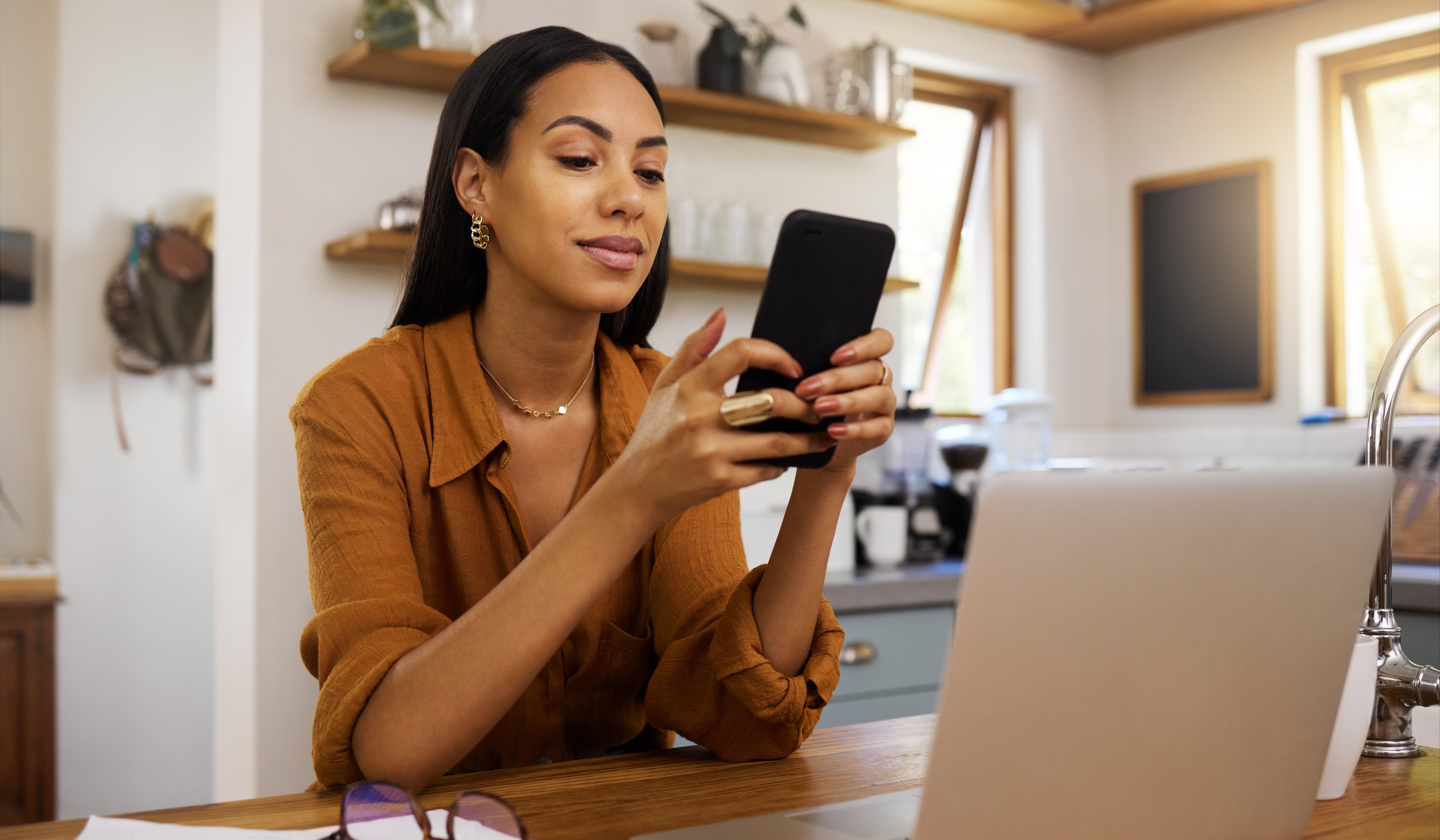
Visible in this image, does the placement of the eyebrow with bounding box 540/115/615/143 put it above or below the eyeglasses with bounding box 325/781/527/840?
above

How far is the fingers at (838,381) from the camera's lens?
78 cm

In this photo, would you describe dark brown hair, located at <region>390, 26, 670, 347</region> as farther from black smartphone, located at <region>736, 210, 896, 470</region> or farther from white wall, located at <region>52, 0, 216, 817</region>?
white wall, located at <region>52, 0, 216, 817</region>

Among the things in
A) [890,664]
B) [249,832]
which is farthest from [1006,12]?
[249,832]

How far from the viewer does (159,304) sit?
11.1 feet

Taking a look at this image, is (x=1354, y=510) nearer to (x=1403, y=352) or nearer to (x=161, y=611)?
(x=1403, y=352)

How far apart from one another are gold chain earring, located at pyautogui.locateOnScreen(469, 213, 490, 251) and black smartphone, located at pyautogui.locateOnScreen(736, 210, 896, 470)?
58 cm

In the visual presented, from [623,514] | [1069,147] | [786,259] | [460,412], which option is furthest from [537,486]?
[1069,147]

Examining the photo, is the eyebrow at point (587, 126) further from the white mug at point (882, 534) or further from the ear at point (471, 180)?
the white mug at point (882, 534)

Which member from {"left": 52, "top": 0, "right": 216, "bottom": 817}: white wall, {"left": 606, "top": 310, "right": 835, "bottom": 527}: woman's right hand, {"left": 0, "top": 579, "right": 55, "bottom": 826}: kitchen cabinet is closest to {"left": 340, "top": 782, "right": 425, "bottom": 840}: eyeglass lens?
{"left": 606, "top": 310, "right": 835, "bottom": 527}: woman's right hand

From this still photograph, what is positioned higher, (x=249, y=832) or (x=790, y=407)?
(x=790, y=407)

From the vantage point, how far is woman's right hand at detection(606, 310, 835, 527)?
2.51ft

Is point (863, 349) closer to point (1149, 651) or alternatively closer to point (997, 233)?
point (1149, 651)

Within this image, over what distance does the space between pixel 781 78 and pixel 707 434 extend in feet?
7.58

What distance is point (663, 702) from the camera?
1133mm
